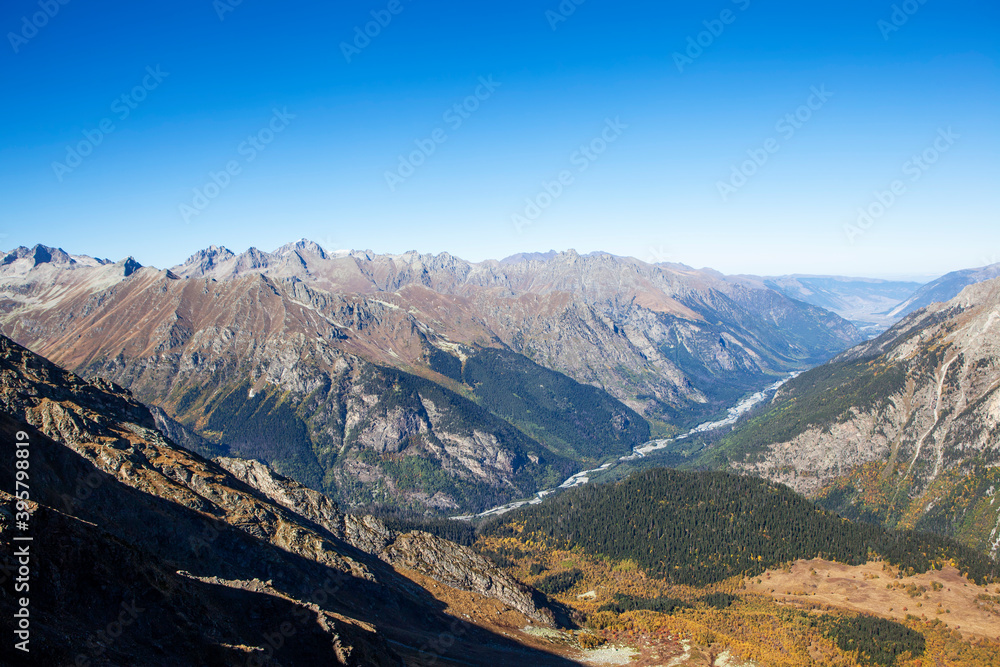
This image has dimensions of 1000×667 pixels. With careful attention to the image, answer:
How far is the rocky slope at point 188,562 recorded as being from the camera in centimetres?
3225

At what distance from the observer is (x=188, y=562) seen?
71.8 metres

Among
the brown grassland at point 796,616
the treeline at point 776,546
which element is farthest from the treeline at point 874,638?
the treeline at point 776,546

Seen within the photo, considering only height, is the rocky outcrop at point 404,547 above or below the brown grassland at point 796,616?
above

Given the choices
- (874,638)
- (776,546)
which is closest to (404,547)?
(874,638)

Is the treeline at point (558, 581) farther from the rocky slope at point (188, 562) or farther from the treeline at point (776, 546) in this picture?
the rocky slope at point (188, 562)

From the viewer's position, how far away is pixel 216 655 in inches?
1428

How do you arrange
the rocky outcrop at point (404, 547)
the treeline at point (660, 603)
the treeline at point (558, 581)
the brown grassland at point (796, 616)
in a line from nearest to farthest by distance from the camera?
the brown grassland at point (796, 616), the rocky outcrop at point (404, 547), the treeline at point (660, 603), the treeline at point (558, 581)

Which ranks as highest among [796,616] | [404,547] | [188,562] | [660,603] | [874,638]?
[188,562]

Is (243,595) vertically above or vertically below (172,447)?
below

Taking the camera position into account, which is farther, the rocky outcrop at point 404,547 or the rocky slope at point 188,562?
the rocky outcrop at point 404,547

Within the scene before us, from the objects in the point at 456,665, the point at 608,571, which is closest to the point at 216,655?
the point at 456,665

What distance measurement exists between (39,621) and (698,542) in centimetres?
19926

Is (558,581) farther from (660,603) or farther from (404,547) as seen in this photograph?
(404,547)

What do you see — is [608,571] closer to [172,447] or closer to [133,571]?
[172,447]
